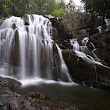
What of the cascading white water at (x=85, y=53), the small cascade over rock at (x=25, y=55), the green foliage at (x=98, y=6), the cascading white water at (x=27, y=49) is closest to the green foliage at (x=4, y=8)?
the cascading white water at (x=27, y=49)

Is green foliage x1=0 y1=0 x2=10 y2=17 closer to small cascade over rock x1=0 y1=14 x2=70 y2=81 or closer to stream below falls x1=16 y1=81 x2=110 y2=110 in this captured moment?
small cascade over rock x1=0 y1=14 x2=70 y2=81

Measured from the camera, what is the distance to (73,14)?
845 inches

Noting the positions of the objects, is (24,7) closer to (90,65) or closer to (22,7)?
(22,7)

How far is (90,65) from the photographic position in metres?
13.4

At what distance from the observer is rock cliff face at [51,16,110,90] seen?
42.4 ft

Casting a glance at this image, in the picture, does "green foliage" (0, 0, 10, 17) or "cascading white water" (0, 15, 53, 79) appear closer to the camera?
"cascading white water" (0, 15, 53, 79)

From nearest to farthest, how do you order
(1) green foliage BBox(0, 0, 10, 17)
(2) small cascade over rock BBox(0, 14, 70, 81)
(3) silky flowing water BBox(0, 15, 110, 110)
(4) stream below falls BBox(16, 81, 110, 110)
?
(4) stream below falls BBox(16, 81, 110, 110)
(3) silky flowing water BBox(0, 15, 110, 110)
(2) small cascade over rock BBox(0, 14, 70, 81)
(1) green foliage BBox(0, 0, 10, 17)

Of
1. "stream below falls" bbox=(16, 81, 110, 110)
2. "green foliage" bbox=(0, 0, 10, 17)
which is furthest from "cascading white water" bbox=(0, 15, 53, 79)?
"green foliage" bbox=(0, 0, 10, 17)

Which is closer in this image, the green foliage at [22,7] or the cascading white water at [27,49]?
the cascading white water at [27,49]

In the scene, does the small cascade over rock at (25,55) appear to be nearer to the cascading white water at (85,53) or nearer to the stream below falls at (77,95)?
the cascading white water at (85,53)

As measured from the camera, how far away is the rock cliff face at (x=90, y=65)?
1292 centimetres

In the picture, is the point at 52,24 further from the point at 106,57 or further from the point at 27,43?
the point at 106,57

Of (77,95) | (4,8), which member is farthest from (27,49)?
(4,8)

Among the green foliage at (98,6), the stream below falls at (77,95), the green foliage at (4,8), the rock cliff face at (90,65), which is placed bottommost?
the stream below falls at (77,95)
